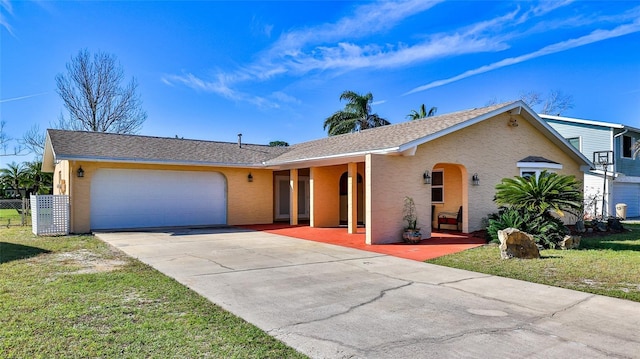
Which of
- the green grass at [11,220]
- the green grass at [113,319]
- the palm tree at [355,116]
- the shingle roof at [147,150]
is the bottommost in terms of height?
the green grass at [11,220]

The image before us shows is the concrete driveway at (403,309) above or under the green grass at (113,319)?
under

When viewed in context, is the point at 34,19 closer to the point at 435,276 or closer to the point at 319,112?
the point at 435,276

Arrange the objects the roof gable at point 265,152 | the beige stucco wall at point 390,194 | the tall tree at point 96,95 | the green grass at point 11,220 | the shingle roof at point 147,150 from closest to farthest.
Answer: the beige stucco wall at point 390,194
the roof gable at point 265,152
the shingle roof at point 147,150
the green grass at point 11,220
the tall tree at point 96,95

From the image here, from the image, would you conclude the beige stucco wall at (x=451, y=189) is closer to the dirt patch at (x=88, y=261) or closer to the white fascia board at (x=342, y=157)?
the white fascia board at (x=342, y=157)

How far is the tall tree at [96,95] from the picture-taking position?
29531 mm

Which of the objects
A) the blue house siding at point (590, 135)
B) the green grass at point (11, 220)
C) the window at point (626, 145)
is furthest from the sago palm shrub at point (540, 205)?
the green grass at point (11, 220)

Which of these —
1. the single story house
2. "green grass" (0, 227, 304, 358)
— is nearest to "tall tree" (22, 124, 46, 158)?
the single story house

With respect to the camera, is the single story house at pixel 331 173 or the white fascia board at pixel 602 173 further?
the white fascia board at pixel 602 173

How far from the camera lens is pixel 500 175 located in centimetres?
1462

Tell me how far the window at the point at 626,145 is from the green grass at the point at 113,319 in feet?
84.5

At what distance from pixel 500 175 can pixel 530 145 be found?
223cm

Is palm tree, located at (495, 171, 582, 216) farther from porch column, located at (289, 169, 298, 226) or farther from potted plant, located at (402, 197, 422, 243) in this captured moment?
porch column, located at (289, 169, 298, 226)

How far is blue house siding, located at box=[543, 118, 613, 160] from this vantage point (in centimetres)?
2189

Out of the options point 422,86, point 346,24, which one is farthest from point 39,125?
point 422,86
